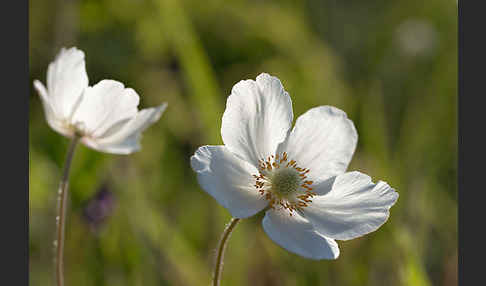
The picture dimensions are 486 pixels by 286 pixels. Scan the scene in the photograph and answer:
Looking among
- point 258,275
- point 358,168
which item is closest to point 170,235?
point 258,275

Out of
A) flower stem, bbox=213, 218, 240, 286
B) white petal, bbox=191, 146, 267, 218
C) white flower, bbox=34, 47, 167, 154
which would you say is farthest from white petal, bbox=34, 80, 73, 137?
flower stem, bbox=213, 218, 240, 286

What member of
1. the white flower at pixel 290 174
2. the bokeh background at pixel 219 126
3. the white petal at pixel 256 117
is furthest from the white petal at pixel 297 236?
the bokeh background at pixel 219 126

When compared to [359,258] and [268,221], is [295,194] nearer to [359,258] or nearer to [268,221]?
[268,221]

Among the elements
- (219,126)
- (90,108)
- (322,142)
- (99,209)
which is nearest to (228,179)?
(322,142)

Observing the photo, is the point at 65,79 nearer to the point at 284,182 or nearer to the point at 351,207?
the point at 284,182

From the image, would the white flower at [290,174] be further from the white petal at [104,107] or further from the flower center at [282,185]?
the white petal at [104,107]
